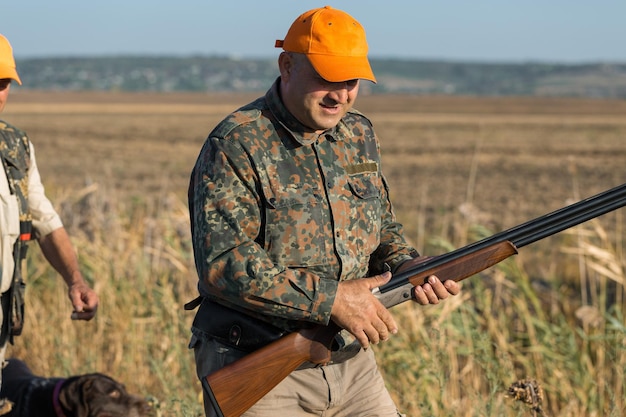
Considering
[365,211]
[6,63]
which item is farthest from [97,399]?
[365,211]

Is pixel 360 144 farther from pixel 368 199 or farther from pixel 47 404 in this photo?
pixel 47 404

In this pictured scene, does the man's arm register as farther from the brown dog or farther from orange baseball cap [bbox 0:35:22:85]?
the brown dog

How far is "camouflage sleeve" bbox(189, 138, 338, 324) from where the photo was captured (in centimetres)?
267

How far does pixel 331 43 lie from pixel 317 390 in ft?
3.60

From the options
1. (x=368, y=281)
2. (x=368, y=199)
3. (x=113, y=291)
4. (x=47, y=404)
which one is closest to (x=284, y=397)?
(x=368, y=281)

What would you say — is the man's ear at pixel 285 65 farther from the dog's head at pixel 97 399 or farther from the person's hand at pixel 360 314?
the dog's head at pixel 97 399

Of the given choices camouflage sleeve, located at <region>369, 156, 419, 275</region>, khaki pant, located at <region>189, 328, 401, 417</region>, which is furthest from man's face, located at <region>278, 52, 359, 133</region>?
khaki pant, located at <region>189, 328, 401, 417</region>

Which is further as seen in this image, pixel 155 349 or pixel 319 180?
pixel 155 349

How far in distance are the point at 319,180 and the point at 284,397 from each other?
70 cm

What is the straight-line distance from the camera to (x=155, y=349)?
585 centimetres

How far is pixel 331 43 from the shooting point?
278 centimetres

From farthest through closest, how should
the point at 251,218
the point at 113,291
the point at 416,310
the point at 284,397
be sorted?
the point at 113,291
the point at 416,310
the point at 284,397
the point at 251,218

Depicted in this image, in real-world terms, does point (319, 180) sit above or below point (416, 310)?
above

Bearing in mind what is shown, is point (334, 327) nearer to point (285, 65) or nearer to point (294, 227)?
point (294, 227)
